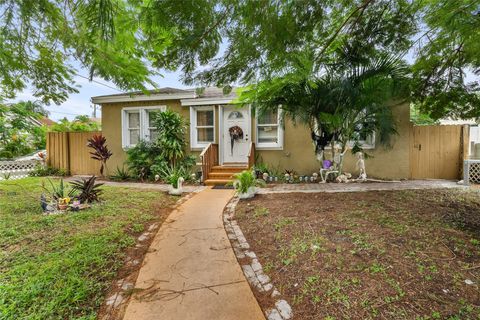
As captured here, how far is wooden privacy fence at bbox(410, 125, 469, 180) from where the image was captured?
7.17 meters

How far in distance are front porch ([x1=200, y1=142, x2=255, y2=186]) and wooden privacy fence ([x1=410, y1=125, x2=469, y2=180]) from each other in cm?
532

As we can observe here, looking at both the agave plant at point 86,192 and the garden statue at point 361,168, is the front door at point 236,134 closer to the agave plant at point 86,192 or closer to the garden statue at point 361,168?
the garden statue at point 361,168

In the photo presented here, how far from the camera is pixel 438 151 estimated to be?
24.0 ft

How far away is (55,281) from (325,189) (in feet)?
17.7

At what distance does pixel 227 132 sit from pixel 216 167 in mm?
1393

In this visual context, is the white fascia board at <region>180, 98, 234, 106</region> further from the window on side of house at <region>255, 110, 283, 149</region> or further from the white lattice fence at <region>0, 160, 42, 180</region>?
the white lattice fence at <region>0, 160, 42, 180</region>

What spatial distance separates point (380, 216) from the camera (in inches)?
144

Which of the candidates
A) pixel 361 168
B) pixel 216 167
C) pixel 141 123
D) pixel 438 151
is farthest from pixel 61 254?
pixel 438 151

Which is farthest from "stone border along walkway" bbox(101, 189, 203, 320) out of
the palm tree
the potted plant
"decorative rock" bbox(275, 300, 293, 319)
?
the palm tree

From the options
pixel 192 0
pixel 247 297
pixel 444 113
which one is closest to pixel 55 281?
pixel 247 297

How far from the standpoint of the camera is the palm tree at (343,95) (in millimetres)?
4672

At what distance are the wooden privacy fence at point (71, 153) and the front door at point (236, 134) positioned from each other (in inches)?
215

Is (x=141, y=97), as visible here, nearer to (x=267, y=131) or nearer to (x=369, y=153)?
(x=267, y=131)

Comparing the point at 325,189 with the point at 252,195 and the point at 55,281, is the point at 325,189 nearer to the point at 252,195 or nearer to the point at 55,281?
the point at 252,195
